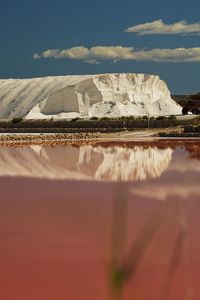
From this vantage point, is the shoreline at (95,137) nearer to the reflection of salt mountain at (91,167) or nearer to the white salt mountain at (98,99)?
the reflection of salt mountain at (91,167)

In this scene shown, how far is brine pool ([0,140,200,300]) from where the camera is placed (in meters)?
0.75

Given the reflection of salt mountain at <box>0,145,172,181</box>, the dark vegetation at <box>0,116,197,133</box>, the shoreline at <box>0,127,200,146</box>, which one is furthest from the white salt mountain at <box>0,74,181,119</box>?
the reflection of salt mountain at <box>0,145,172,181</box>

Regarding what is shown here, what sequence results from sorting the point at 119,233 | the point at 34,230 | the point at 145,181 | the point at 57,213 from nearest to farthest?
1. the point at 119,233
2. the point at 34,230
3. the point at 57,213
4. the point at 145,181

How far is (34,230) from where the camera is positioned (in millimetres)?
6543

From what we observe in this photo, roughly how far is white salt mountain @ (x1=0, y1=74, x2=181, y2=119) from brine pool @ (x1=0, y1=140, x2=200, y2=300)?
47.6 metres

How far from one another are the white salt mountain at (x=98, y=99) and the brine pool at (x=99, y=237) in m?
47.6

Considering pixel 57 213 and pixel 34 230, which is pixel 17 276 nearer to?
pixel 34 230

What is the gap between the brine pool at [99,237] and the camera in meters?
0.75

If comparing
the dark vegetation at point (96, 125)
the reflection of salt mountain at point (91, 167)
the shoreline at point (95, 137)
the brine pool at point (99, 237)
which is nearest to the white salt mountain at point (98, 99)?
the dark vegetation at point (96, 125)

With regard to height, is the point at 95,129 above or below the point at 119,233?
below

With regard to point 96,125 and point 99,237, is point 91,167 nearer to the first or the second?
point 99,237

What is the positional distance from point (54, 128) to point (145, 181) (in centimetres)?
3224

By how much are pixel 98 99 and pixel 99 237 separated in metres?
57.9

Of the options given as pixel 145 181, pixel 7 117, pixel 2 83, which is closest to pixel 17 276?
pixel 145 181
